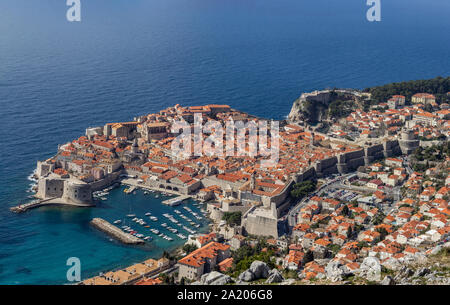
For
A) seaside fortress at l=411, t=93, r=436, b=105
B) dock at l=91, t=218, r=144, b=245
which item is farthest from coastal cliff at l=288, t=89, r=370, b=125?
dock at l=91, t=218, r=144, b=245

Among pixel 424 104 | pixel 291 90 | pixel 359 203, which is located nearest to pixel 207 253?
pixel 359 203

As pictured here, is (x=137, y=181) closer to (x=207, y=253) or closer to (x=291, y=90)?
(x=207, y=253)

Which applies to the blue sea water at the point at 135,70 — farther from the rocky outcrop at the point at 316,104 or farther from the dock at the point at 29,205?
the rocky outcrop at the point at 316,104

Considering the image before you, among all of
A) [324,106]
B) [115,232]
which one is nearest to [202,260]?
[115,232]

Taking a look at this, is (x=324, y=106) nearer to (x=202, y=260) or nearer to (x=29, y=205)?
(x=29, y=205)

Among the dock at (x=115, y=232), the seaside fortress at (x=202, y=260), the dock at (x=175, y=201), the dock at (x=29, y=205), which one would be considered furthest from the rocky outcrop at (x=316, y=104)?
the seaside fortress at (x=202, y=260)
